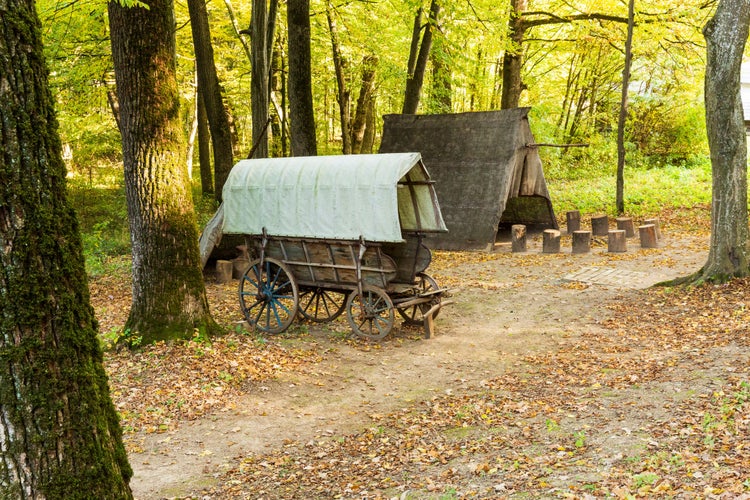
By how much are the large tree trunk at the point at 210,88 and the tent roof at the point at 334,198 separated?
28.3 feet

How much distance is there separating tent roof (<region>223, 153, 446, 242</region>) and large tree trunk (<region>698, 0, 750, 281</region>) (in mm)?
4555

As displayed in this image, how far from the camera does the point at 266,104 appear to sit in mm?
15969

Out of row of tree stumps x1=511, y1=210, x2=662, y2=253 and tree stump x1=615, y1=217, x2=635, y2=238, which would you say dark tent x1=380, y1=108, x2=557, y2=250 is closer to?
row of tree stumps x1=511, y1=210, x2=662, y2=253

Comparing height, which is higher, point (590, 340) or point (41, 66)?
point (41, 66)

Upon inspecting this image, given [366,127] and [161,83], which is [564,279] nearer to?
[161,83]

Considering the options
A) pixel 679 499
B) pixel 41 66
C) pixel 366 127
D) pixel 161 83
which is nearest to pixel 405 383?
pixel 679 499

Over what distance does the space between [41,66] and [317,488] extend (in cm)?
393

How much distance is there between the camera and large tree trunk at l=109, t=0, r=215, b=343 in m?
8.55

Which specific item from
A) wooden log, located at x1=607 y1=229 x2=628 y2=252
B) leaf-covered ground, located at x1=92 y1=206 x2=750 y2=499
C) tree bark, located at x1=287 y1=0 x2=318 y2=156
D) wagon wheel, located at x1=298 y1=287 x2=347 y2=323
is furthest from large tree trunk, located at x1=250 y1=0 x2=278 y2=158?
wooden log, located at x1=607 y1=229 x2=628 y2=252

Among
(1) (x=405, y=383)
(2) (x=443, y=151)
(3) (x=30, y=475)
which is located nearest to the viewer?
(3) (x=30, y=475)

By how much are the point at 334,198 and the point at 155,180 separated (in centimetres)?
267

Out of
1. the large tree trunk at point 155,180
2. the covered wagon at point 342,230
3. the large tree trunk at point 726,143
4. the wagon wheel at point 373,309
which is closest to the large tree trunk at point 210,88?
the covered wagon at point 342,230

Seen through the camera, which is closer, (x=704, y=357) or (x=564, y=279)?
(x=704, y=357)

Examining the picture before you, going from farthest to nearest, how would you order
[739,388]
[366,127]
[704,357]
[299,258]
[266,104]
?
[366,127]
[266,104]
[299,258]
[704,357]
[739,388]
